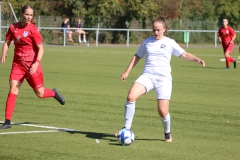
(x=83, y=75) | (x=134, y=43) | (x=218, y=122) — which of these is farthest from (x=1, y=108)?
(x=134, y=43)

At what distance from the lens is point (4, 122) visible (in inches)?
433

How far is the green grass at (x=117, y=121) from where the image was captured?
8789 mm

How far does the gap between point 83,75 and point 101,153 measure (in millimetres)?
13066

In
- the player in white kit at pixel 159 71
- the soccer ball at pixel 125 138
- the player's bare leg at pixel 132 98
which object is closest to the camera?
the soccer ball at pixel 125 138

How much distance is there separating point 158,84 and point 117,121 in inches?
91.8

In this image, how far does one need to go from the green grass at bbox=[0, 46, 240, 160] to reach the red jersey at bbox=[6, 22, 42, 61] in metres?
1.23

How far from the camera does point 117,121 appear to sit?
11.7m

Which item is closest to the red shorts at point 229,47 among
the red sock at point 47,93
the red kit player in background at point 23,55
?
the red sock at point 47,93

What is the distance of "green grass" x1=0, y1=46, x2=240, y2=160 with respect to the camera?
8.79 meters

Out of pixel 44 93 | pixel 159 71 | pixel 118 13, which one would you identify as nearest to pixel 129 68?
pixel 159 71

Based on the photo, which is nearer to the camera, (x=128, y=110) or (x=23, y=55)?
(x=128, y=110)

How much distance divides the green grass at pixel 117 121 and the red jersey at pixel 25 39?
4.05ft

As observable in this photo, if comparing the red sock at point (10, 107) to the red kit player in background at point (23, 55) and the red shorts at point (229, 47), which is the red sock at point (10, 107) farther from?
the red shorts at point (229, 47)

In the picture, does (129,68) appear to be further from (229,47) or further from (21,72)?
(229,47)
